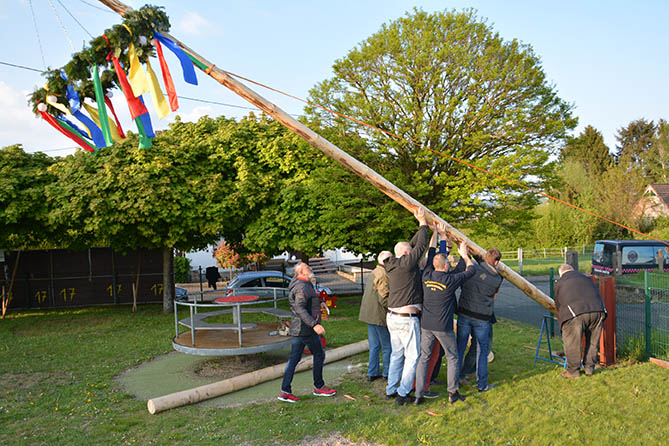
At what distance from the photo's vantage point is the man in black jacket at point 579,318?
24.4 ft

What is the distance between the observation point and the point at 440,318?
643 cm

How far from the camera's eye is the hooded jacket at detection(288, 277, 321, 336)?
6.70 meters

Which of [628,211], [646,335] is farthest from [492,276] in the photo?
[628,211]

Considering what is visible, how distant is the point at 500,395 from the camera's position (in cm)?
678

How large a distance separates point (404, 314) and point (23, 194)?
12.5 meters

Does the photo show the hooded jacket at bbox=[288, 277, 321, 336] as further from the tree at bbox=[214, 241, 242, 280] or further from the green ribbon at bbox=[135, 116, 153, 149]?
the tree at bbox=[214, 241, 242, 280]

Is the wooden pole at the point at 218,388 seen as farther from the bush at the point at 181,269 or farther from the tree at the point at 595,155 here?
the tree at the point at 595,155

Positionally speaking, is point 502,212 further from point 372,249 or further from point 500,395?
point 500,395

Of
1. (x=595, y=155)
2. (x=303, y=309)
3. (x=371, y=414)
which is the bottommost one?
(x=371, y=414)

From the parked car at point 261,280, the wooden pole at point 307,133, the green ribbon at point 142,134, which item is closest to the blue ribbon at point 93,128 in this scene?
the green ribbon at point 142,134

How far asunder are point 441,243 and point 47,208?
12.4 metres

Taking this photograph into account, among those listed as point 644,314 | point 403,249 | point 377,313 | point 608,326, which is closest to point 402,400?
point 377,313

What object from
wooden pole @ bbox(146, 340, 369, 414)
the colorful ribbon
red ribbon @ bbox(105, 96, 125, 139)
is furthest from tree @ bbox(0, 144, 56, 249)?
wooden pole @ bbox(146, 340, 369, 414)

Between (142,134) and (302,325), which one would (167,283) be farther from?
(302,325)
